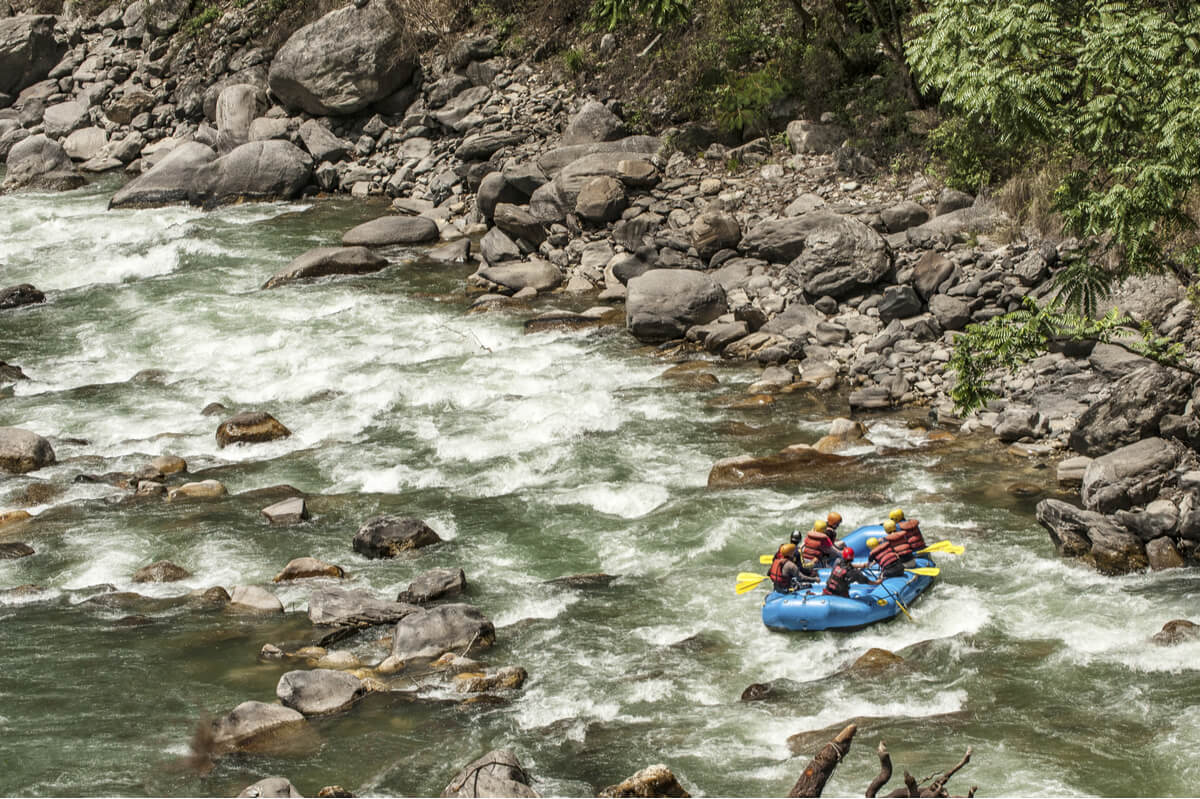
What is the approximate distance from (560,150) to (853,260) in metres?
6.55

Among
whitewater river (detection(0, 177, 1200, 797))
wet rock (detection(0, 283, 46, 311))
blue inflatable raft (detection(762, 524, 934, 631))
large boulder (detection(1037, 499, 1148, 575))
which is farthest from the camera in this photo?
wet rock (detection(0, 283, 46, 311))

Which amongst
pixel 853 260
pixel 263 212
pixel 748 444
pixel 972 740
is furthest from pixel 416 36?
pixel 972 740

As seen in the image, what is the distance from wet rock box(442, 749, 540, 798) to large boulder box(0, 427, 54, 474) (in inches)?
303

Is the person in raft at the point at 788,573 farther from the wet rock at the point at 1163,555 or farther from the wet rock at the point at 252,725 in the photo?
the wet rock at the point at 252,725

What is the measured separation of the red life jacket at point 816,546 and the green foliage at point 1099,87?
306 centimetres

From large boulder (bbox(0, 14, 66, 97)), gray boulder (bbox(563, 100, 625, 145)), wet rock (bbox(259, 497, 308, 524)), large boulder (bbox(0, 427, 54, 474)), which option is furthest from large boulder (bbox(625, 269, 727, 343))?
large boulder (bbox(0, 14, 66, 97))

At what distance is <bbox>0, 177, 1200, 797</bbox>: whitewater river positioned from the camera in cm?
752

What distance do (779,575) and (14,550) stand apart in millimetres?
6658

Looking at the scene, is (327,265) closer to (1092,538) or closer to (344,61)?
(344,61)

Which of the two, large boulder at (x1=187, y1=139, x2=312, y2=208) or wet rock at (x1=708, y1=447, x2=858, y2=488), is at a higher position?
large boulder at (x1=187, y1=139, x2=312, y2=208)

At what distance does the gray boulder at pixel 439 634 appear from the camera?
8922mm

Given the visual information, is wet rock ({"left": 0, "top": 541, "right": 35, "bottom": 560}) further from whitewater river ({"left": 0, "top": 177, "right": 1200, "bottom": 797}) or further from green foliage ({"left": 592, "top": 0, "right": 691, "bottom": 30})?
green foliage ({"left": 592, "top": 0, "right": 691, "bottom": 30})

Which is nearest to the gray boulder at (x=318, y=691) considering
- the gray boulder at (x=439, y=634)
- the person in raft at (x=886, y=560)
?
the gray boulder at (x=439, y=634)

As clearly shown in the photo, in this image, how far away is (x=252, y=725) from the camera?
7840 millimetres
